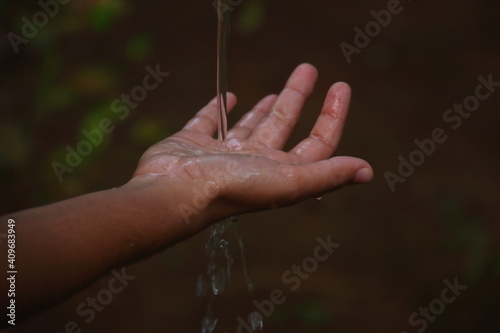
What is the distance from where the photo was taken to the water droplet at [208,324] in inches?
84.0

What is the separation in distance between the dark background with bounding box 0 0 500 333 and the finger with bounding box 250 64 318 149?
753 mm

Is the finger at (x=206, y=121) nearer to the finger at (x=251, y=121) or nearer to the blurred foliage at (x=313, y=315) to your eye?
the finger at (x=251, y=121)

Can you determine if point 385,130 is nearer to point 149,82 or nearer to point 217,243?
point 149,82

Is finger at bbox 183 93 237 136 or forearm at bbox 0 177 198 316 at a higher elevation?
finger at bbox 183 93 237 136

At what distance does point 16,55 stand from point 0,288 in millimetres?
1793

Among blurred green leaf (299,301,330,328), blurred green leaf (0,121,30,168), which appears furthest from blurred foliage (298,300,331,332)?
blurred green leaf (0,121,30,168)

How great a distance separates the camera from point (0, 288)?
3.24 ft

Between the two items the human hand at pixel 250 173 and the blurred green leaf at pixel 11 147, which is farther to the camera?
the blurred green leaf at pixel 11 147

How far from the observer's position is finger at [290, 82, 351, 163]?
1531 mm

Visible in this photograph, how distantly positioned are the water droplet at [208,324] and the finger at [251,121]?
2.54 ft

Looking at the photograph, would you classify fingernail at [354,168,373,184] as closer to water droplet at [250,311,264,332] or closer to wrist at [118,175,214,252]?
wrist at [118,175,214,252]

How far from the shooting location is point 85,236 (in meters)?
1.11

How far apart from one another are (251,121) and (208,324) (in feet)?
2.64

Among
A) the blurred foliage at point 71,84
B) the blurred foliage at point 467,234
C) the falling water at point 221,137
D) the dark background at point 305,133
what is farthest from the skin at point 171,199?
the blurred foliage at point 467,234
